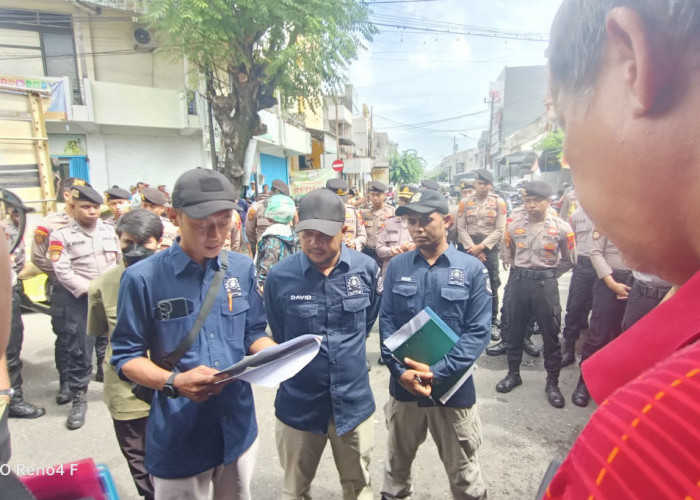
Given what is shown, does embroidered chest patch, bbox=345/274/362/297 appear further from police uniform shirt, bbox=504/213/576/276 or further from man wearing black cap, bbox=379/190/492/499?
police uniform shirt, bbox=504/213/576/276

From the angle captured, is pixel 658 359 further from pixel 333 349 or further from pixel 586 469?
pixel 333 349

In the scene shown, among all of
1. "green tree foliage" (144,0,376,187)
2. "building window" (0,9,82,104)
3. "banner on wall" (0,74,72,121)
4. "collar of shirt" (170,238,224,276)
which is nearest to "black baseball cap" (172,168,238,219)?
"collar of shirt" (170,238,224,276)

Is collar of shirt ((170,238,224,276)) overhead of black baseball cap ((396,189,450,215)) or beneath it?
beneath

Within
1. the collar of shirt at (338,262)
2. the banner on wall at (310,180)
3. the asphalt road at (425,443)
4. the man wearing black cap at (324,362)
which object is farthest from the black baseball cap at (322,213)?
the banner on wall at (310,180)

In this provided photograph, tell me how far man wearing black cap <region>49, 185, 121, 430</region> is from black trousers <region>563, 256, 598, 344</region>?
4729 millimetres

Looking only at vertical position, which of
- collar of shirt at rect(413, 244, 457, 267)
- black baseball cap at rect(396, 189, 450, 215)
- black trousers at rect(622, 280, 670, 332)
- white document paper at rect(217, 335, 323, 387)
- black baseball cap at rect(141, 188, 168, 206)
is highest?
black baseball cap at rect(396, 189, 450, 215)

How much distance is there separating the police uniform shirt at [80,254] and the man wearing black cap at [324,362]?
248 centimetres

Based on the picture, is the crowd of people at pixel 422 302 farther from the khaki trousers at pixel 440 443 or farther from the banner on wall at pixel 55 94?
the banner on wall at pixel 55 94

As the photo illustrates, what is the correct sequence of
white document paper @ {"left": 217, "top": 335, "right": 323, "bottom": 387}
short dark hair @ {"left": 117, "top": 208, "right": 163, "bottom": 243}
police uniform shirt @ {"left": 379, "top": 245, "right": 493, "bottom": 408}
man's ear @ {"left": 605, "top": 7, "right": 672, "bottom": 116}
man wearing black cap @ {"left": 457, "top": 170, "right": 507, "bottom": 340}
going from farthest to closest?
man wearing black cap @ {"left": 457, "top": 170, "right": 507, "bottom": 340} → short dark hair @ {"left": 117, "top": 208, "right": 163, "bottom": 243} → police uniform shirt @ {"left": 379, "top": 245, "right": 493, "bottom": 408} → white document paper @ {"left": 217, "top": 335, "right": 323, "bottom": 387} → man's ear @ {"left": 605, "top": 7, "right": 672, "bottom": 116}

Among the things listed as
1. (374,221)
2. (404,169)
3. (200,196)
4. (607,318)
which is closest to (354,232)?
(374,221)

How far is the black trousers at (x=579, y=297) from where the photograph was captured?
14.3ft

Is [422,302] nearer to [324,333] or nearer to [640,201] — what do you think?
[324,333]

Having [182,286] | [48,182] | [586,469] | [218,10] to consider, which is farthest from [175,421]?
[218,10]

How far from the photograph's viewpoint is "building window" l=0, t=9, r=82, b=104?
11.8 meters
